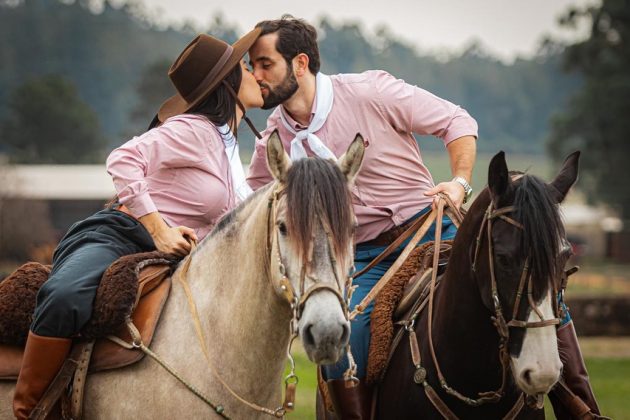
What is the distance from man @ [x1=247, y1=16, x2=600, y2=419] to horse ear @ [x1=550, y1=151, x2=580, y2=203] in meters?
0.92

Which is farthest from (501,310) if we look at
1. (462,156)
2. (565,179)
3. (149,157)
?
(149,157)

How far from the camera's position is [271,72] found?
253 inches

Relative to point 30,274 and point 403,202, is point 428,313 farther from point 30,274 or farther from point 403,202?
point 30,274

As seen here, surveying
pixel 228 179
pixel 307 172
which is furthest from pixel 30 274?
pixel 307 172

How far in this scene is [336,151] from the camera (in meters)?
6.55

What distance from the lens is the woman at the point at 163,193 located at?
16.6 ft

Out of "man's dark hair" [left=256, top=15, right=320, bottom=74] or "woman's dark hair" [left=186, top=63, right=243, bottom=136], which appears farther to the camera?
"man's dark hair" [left=256, top=15, right=320, bottom=74]

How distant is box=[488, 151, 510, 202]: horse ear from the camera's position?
5.23m

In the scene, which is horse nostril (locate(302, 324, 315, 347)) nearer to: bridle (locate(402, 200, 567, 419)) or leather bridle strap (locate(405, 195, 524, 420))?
bridle (locate(402, 200, 567, 419))

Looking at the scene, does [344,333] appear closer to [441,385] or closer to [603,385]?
[441,385]

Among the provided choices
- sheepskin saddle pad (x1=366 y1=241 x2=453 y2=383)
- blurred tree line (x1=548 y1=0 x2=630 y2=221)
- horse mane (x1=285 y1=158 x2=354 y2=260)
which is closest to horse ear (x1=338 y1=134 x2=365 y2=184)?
horse mane (x1=285 y1=158 x2=354 y2=260)

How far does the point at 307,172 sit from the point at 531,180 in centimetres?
129

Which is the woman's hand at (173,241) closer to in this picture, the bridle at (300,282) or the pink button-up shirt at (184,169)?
the pink button-up shirt at (184,169)

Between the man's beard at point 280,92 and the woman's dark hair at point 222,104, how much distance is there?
411 mm
